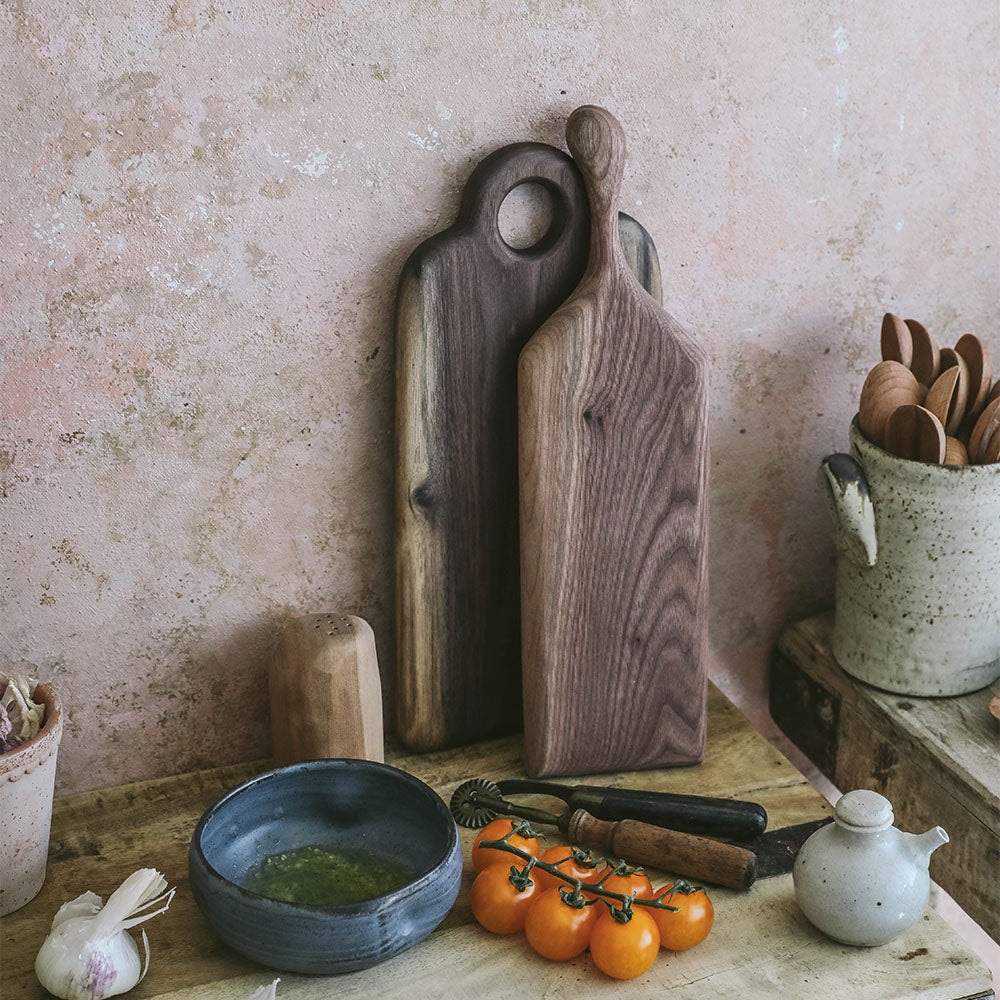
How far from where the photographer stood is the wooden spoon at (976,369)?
3.52ft

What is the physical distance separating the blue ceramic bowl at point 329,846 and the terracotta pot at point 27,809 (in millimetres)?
134

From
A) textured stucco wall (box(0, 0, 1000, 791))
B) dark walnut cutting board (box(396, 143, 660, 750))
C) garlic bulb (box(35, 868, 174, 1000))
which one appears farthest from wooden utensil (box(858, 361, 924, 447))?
garlic bulb (box(35, 868, 174, 1000))

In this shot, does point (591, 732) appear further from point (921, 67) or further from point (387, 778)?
point (921, 67)

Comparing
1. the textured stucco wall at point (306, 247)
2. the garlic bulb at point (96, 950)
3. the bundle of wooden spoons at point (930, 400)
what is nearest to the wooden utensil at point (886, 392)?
the bundle of wooden spoons at point (930, 400)

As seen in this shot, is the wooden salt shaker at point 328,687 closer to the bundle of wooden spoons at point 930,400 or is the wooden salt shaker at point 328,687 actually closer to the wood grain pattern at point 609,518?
the wood grain pattern at point 609,518

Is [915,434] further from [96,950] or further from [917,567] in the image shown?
[96,950]

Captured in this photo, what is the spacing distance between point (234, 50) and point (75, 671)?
0.54 metres

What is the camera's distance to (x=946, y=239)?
46.3 inches

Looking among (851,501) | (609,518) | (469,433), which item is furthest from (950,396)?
(469,433)

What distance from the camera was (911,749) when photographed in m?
1.09

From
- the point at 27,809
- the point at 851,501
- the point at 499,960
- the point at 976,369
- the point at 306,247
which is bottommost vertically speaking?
the point at 499,960

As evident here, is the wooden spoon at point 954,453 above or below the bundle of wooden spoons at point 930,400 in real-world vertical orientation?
below

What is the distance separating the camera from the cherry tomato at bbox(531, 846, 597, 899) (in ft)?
2.88

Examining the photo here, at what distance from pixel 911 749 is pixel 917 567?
0.17m
